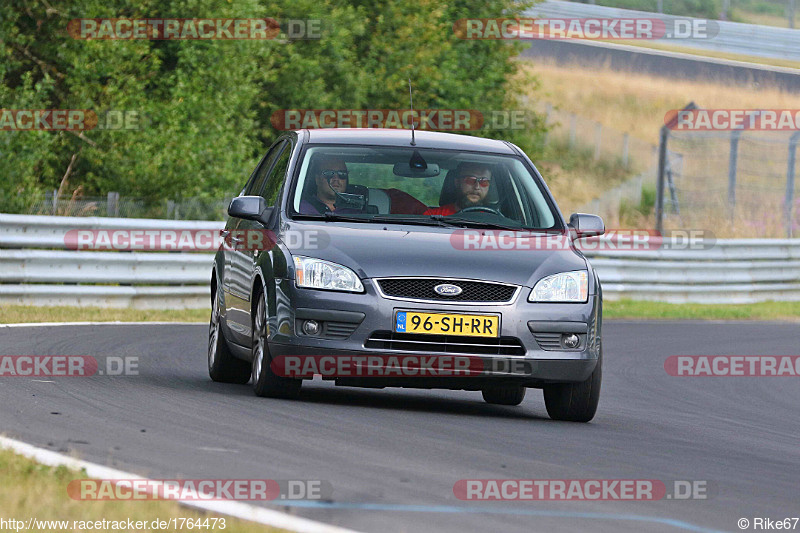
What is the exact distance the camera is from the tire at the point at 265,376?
905 cm

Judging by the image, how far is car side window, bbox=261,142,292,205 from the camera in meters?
10.0

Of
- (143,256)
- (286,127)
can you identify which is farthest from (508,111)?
(143,256)

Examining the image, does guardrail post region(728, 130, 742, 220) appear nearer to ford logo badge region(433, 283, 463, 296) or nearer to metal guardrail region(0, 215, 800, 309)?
metal guardrail region(0, 215, 800, 309)

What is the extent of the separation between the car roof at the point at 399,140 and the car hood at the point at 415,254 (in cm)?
95

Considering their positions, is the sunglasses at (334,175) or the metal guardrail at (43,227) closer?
the sunglasses at (334,175)

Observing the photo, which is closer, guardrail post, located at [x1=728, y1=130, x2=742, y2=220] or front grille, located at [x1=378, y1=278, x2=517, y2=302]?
front grille, located at [x1=378, y1=278, x2=517, y2=302]

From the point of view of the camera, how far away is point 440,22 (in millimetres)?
37125

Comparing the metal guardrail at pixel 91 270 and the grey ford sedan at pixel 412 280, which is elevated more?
the grey ford sedan at pixel 412 280

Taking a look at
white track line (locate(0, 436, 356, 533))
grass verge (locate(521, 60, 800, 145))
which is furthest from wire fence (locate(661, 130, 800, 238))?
white track line (locate(0, 436, 356, 533))

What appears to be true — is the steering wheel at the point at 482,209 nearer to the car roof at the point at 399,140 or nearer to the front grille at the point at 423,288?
the car roof at the point at 399,140

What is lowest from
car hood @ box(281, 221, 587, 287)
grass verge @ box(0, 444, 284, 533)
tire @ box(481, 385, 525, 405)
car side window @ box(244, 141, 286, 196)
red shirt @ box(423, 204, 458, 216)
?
tire @ box(481, 385, 525, 405)

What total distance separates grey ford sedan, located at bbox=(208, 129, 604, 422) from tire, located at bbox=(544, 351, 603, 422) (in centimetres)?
1

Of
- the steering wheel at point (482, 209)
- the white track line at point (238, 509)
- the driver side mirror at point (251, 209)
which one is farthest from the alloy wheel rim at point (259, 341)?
the white track line at point (238, 509)

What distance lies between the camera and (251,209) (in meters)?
9.60
